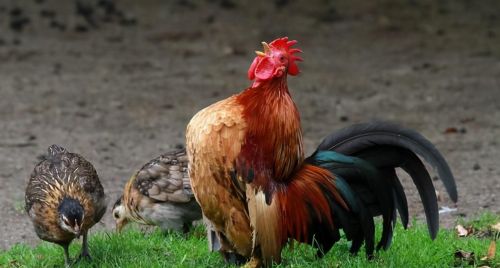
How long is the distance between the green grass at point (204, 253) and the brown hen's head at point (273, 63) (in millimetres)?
1313

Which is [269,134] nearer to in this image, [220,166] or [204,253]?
[220,166]

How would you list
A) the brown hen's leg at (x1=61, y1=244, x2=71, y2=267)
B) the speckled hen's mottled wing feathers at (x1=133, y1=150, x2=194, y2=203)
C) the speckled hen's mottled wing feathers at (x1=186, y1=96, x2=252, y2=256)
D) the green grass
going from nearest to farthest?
the speckled hen's mottled wing feathers at (x1=186, y1=96, x2=252, y2=256), the green grass, the brown hen's leg at (x1=61, y1=244, x2=71, y2=267), the speckled hen's mottled wing feathers at (x1=133, y1=150, x2=194, y2=203)

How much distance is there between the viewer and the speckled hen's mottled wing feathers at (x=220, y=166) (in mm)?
6152

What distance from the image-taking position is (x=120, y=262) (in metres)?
7.02

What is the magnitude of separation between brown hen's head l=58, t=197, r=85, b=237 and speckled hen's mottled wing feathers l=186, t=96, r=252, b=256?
95 cm

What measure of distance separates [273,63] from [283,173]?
0.73 metres

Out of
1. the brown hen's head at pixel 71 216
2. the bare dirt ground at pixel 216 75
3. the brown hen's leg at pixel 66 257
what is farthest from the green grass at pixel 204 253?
the bare dirt ground at pixel 216 75

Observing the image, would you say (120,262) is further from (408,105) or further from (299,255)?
(408,105)

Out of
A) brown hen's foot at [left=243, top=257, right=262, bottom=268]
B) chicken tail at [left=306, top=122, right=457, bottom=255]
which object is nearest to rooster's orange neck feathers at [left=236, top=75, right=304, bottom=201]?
chicken tail at [left=306, top=122, right=457, bottom=255]

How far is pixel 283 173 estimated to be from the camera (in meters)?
6.38

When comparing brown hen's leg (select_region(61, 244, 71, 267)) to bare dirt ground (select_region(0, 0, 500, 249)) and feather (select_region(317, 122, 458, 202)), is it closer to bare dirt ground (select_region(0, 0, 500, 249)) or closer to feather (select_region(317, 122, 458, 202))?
bare dirt ground (select_region(0, 0, 500, 249))

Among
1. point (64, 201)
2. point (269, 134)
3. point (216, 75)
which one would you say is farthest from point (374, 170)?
point (216, 75)

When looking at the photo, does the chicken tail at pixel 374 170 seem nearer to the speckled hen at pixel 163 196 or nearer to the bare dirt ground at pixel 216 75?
the speckled hen at pixel 163 196

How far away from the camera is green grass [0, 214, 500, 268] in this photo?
6.86m
